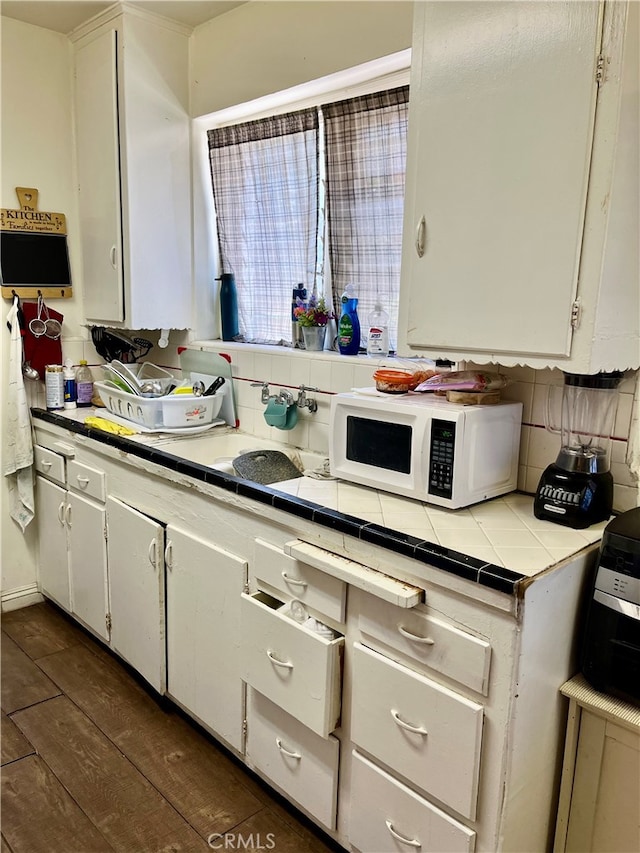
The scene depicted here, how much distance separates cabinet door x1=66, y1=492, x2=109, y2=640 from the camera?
2523mm

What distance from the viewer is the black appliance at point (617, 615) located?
1304 mm

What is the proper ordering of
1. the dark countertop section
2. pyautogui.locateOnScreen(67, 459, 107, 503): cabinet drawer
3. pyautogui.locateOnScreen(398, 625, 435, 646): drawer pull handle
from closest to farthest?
1. the dark countertop section
2. pyautogui.locateOnScreen(398, 625, 435, 646): drawer pull handle
3. pyautogui.locateOnScreen(67, 459, 107, 503): cabinet drawer

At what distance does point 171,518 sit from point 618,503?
136 cm

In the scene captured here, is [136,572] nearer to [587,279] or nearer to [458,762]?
[458,762]

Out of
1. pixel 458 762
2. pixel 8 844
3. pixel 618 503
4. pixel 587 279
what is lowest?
pixel 8 844

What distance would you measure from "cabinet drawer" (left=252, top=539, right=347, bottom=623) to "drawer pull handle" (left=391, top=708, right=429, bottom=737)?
0.24 meters

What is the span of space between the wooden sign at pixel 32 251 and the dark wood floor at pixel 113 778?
1.59m

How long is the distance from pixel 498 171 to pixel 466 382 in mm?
512

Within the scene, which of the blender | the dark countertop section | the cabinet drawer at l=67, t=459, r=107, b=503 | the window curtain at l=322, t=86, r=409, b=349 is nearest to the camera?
the dark countertop section

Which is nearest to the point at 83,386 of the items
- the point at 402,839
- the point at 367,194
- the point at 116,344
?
the point at 116,344

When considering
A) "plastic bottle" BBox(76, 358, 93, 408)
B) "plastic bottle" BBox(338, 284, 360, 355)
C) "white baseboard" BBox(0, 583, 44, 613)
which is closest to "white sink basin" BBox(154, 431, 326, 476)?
"plastic bottle" BBox(338, 284, 360, 355)

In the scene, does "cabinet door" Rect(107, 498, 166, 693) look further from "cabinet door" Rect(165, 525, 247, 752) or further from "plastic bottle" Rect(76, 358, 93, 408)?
"plastic bottle" Rect(76, 358, 93, 408)

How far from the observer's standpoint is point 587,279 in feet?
4.44

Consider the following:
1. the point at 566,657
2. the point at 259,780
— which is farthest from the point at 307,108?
the point at 259,780
